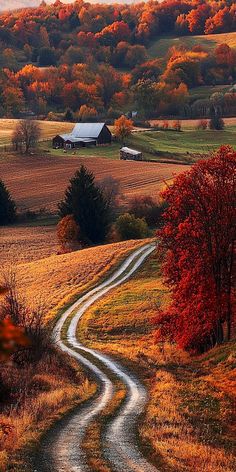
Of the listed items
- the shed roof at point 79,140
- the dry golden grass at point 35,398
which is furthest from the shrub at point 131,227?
the shed roof at point 79,140

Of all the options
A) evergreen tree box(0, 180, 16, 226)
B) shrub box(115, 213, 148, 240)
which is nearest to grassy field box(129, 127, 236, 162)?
evergreen tree box(0, 180, 16, 226)

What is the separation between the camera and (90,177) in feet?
252

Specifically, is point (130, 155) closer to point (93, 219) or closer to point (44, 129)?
point (44, 129)

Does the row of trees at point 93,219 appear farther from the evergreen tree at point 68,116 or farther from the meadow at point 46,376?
the evergreen tree at point 68,116

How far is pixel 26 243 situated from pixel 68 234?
5.02 meters

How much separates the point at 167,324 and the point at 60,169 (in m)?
73.9

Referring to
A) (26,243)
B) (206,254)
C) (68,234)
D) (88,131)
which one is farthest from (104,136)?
(206,254)

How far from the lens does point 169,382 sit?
2602cm

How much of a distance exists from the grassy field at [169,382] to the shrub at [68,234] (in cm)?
1959

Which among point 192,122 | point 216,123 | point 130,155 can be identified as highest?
point 192,122

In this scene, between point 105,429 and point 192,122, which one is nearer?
point 105,429

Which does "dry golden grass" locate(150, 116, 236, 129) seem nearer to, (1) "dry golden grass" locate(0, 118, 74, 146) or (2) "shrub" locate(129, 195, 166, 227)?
(1) "dry golden grass" locate(0, 118, 74, 146)

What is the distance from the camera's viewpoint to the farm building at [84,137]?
130 metres

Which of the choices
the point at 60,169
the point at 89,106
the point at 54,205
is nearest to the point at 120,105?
the point at 89,106
